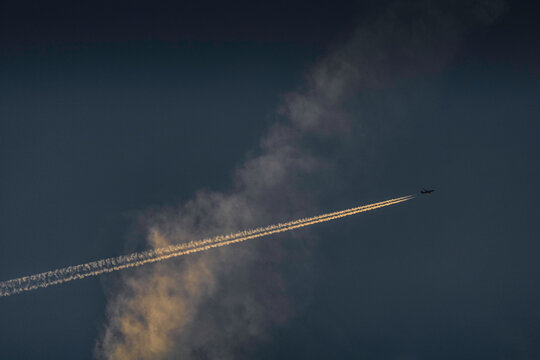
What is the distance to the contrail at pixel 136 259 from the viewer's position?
272 ft

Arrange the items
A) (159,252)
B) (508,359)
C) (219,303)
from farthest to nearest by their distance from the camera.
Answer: (508,359) < (219,303) < (159,252)

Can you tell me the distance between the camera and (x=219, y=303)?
8856cm

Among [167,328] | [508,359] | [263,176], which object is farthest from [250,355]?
[508,359]

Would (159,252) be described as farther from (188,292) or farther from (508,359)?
(508,359)

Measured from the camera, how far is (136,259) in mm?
82875

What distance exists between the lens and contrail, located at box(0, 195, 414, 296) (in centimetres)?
8301

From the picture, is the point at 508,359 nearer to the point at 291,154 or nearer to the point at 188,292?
the point at 291,154

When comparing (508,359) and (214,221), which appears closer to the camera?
(214,221)

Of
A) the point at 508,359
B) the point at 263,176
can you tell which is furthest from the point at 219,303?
the point at 508,359

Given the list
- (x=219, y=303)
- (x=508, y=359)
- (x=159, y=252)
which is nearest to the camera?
(x=159, y=252)

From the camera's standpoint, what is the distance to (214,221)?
8600 cm

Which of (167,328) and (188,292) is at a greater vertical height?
(188,292)

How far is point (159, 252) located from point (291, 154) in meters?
36.8

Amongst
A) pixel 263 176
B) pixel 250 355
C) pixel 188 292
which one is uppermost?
pixel 263 176
